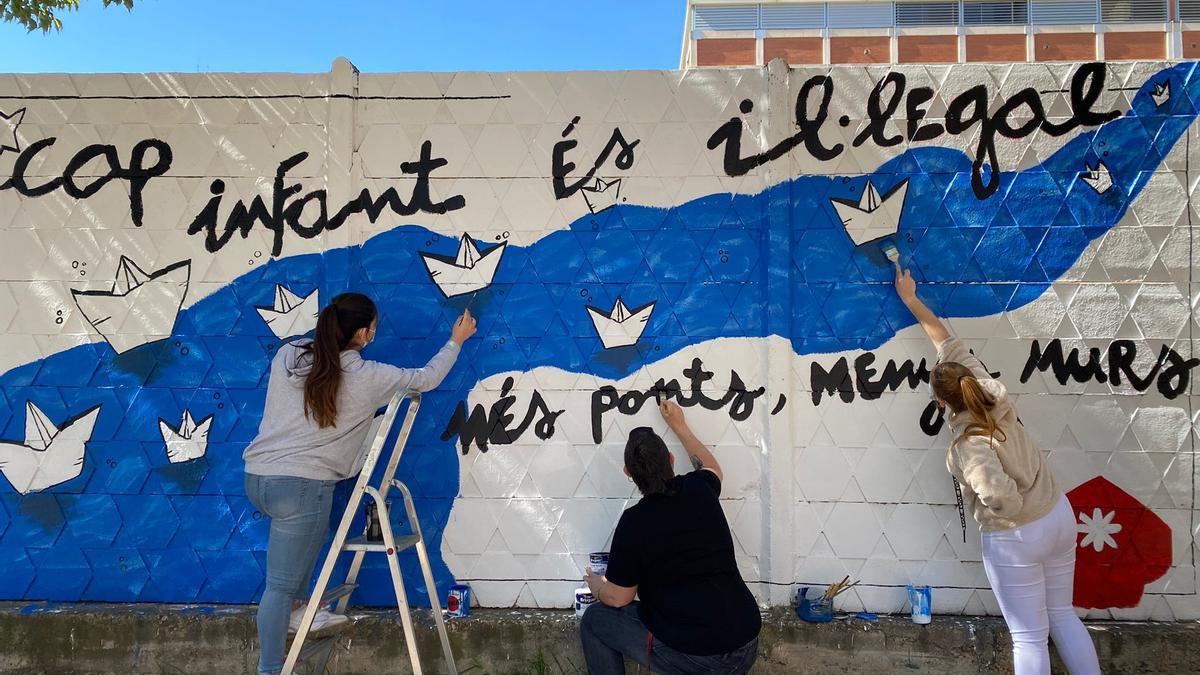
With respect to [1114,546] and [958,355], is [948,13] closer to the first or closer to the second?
[1114,546]

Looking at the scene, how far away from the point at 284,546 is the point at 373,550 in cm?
35

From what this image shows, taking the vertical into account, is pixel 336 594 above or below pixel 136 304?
below

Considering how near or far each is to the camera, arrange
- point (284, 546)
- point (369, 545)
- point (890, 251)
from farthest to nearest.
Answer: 1. point (890, 251)
2. point (369, 545)
3. point (284, 546)

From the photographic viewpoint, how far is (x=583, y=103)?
4.00 metres

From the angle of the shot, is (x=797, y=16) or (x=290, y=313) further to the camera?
(x=797, y=16)

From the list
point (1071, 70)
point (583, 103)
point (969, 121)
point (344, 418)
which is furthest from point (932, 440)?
point (344, 418)

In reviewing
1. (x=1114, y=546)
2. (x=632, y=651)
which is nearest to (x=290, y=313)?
(x=632, y=651)

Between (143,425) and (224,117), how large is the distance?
1605 millimetres

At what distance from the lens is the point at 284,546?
3215 millimetres

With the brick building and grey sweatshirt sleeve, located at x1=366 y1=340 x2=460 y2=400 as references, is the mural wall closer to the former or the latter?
grey sweatshirt sleeve, located at x1=366 y1=340 x2=460 y2=400

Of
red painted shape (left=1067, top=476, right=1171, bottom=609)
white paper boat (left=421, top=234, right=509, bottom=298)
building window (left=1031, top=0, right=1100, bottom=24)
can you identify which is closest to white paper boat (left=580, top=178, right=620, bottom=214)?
white paper boat (left=421, top=234, right=509, bottom=298)

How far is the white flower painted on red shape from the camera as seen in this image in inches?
149

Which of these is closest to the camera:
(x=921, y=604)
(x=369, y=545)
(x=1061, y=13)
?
(x=369, y=545)

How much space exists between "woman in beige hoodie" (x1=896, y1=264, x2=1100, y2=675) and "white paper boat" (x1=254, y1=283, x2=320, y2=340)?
2910 millimetres
